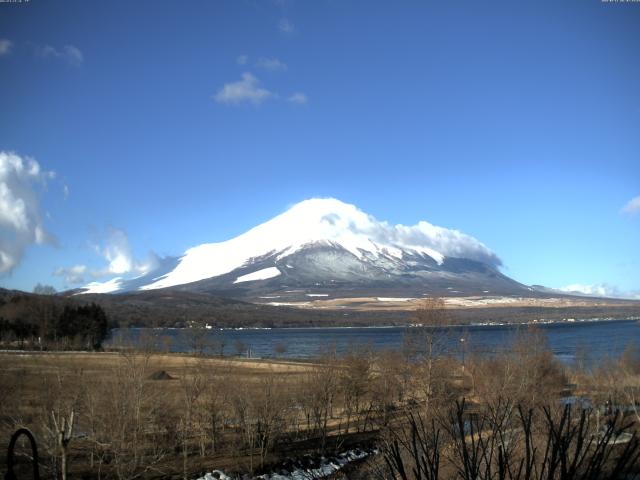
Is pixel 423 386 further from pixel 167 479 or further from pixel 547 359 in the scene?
pixel 167 479

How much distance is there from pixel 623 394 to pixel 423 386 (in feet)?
51.7

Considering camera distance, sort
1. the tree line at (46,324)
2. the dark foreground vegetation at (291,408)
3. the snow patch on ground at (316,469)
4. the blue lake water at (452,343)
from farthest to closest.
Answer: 1. the tree line at (46,324)
2. the blue lake water at (452,343)
3. the snow patch on ground at (316,469)
4. the dark foreground vegetation at (291,408)

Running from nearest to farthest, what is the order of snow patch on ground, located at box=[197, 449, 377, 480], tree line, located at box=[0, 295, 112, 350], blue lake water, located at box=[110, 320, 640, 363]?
snow patch on ground, located at box=[197, 449, 377, 480] → blue lake water, located at box=[110, 320, 640, 363] → tree line, located at box=[0, 295, 112, 350]

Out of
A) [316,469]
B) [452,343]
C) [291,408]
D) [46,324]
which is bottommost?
[452,343]

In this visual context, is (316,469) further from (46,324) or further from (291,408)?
(46,324)

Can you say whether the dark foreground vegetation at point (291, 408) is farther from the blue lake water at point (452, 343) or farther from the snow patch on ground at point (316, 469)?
the blue lake water at point (452, 343)

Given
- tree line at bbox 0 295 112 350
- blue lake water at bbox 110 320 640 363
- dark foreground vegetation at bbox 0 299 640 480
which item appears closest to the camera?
dark foreground vegetation at bbox 0 299 640 480

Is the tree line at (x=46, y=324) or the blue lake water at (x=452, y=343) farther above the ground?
the tree line at (x=46, y=324)

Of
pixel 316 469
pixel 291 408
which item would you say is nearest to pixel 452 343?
pixel 291 408

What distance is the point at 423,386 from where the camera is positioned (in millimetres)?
46281

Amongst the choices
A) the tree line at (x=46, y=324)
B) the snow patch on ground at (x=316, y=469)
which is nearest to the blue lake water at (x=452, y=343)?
the tree line at (x=46, y=324)

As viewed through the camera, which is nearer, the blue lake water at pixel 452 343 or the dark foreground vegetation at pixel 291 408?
the dark foreground vegetation at pixel 291 408

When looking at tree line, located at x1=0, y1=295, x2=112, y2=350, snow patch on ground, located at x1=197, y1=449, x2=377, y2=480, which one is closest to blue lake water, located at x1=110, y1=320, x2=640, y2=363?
tree line, located at x1=0, y1=295, x2=112, y2=350

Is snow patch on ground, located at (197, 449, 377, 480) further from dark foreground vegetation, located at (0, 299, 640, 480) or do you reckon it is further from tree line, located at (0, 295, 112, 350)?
tree line, located at (0, 295, 112, 350)
